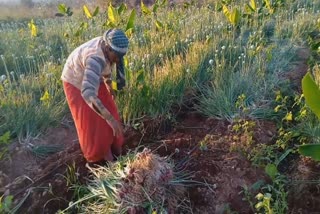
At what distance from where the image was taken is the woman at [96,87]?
2.96m

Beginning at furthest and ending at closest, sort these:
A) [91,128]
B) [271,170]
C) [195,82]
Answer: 1. [195,82]
2. [91,128]
3. [271,170]

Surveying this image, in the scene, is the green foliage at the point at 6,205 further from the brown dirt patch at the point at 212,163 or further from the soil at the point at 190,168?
the brown dirt patch at the point at 212,163

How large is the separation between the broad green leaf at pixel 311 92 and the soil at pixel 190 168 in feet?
2.77

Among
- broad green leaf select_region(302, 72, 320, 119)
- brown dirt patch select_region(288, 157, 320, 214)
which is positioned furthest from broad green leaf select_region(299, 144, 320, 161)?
brown dirt patch select_region(288, 157, 320, 214)

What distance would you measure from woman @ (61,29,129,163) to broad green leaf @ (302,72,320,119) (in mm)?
1385

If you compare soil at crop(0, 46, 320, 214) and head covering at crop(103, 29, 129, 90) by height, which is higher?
head covering at crop(103, 29, 129, 90)

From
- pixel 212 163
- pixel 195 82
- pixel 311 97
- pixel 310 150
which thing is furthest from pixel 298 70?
pixel 311 97

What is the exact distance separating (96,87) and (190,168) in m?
0.89

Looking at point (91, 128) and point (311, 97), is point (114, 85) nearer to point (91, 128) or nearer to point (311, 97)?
point (91, 128)

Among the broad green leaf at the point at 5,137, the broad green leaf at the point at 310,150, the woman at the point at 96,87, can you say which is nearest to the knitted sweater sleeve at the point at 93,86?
the woman at the point at 96,87

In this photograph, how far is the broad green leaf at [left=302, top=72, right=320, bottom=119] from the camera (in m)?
2.01

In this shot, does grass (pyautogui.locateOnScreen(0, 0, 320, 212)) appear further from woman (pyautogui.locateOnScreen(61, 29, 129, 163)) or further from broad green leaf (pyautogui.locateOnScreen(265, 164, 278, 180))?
woman (pyautogui.locateOnScreen(61, 29, 129, 163))

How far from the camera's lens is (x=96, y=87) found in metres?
2.94

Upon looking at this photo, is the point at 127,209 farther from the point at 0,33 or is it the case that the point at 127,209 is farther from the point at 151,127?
the point at 0,33
